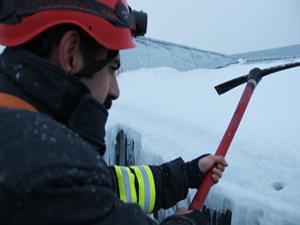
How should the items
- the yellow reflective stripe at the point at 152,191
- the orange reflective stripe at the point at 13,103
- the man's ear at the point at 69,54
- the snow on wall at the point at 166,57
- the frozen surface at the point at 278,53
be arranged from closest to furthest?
the orange reflective stripe at the point at 13,103 → the man's ear at the point at 69,54 → the yellow reflective stripe at the point at 152,191 → the frozen surface at the point at 278,53 → the snow on wall at the point at 166,57

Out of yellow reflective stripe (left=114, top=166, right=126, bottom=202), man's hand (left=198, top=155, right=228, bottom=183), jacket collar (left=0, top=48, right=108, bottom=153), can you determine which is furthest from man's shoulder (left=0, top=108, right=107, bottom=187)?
man's hand (left=198, top=155, right=228, bottom=183)

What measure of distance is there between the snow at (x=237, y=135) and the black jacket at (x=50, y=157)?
2.22 feet

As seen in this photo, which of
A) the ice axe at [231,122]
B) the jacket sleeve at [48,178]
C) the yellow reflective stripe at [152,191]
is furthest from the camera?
the yellow reflective stripe at [152,191]

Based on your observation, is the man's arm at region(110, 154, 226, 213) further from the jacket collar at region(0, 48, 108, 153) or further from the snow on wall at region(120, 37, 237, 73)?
the snow on wall at region(120, 37, 237, 73)

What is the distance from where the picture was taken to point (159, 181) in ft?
4.65

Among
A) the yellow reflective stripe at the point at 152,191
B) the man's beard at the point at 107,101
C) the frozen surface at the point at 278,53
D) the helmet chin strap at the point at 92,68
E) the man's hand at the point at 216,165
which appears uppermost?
the frozen surface at the point at 278,53

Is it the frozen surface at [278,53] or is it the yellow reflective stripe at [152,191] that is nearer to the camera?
the yellow reflective stripe at [152,191]

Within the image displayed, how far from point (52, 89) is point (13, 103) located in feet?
0.31

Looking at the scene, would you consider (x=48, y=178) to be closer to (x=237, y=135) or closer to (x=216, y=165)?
(x=216, y=165)

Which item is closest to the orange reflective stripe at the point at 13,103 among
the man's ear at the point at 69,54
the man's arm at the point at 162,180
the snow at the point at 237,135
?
the man's ear at the point at 69,54

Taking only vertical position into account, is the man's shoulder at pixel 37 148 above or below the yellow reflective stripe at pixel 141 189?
above

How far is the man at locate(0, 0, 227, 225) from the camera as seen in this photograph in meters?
0.60

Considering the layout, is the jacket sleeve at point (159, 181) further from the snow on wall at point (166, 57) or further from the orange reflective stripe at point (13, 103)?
the snow on wall at point (166, 57)

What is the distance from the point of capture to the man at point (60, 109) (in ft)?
1.98
